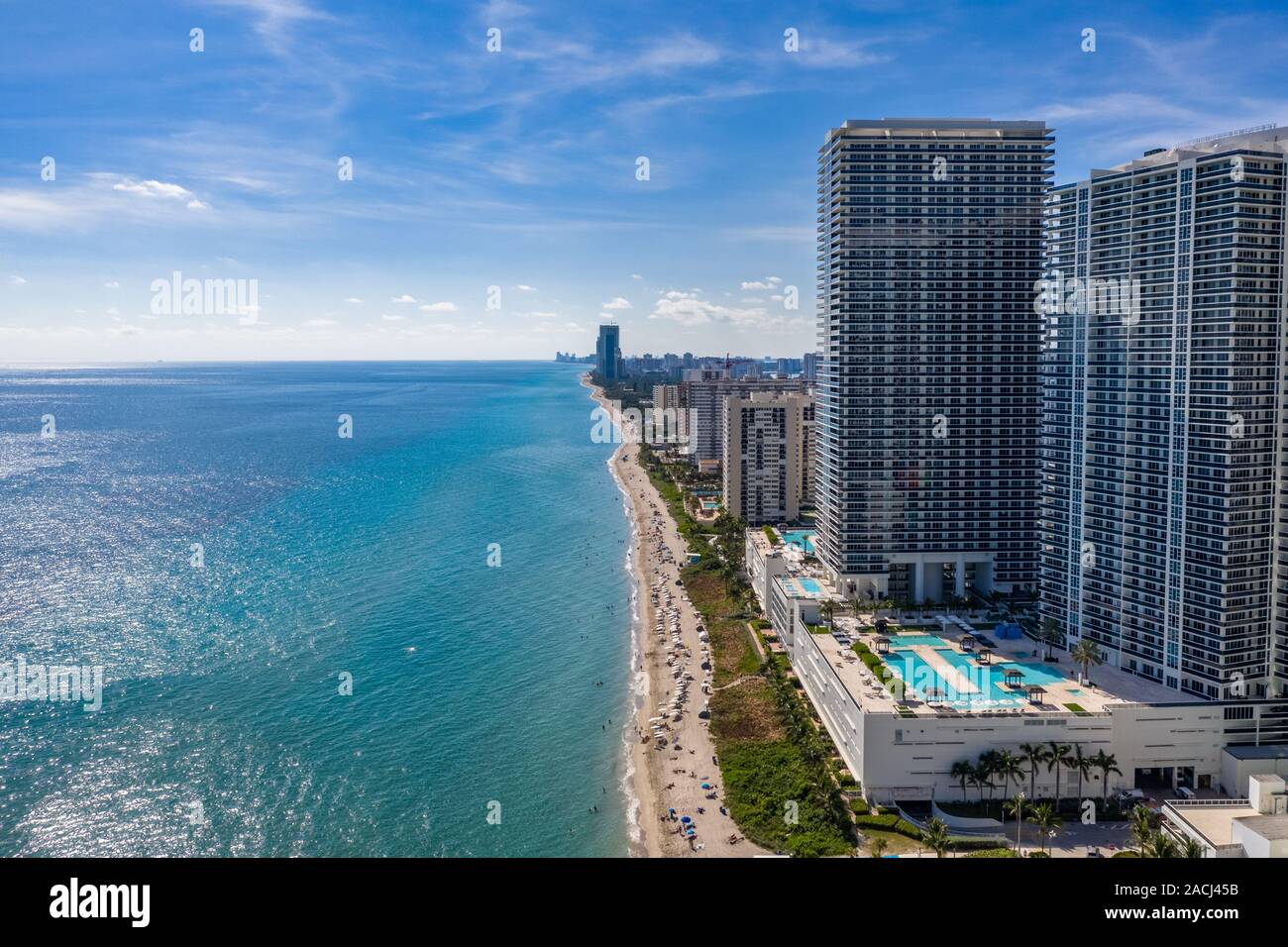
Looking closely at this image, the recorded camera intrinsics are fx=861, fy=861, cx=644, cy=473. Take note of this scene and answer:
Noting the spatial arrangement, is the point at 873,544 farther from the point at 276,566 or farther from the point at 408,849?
the point at 276,566

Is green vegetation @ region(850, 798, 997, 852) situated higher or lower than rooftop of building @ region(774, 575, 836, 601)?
lower

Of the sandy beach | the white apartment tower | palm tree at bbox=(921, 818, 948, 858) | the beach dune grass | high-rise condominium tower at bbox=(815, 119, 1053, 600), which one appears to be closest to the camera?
palm tree at bbox=(921, 818, 948, 858)

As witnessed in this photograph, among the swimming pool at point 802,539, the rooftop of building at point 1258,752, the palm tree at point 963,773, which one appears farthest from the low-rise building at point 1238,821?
the swimming pool at point 802,539

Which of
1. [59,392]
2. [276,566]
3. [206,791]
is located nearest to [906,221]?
[206,791]

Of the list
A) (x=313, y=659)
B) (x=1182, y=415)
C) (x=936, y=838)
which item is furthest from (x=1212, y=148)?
(x=313, y=659)

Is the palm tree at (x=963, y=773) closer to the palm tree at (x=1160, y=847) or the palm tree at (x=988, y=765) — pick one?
the palm tree at (x=988, y=765)

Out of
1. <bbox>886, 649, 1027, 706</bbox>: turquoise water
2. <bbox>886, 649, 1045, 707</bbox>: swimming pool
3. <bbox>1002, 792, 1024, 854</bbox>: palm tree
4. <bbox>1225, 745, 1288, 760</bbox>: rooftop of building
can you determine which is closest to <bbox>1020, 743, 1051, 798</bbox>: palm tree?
<bbox>1002, 792, 1024, 854</bbox>: palm tree

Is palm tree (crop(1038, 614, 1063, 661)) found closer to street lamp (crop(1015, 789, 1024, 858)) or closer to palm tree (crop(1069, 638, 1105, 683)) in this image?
palm tree (crop(1069, 638, 1105, 683))
